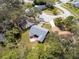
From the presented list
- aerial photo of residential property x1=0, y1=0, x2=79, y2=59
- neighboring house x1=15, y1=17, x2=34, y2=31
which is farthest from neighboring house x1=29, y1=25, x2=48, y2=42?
neighboring house x1=15, y1=17, x2=34, y2=31

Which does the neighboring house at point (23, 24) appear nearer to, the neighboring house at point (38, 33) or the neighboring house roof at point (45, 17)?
the neighboring house at point (38, 33)

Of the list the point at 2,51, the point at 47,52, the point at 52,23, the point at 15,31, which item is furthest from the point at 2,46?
the point at 52,23

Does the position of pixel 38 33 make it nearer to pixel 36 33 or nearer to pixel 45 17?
pixel 36 33

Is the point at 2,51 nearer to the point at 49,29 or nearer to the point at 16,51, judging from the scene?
the point at 16,51

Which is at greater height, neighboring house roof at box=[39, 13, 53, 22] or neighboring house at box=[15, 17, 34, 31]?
neighboring house at box=[15, 17, 34, 31]

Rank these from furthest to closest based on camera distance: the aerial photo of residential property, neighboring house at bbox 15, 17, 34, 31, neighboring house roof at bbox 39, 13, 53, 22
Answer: neighboring house roof at bbox 39, 13, 53, 22 → neighboring house at bbox 15, 17, 34, 31 → the aerial photo of residential property

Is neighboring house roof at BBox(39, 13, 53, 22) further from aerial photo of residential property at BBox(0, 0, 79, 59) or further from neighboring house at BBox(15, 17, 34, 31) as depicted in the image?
neighboring house at BBox(15, 17, 34, 31)

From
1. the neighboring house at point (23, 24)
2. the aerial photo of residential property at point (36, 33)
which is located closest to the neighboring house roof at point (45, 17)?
the aerial photo of residential property at point (36, 33)

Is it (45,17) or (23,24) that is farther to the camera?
(45,17)

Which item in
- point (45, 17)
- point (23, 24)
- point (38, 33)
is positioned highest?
point (23, 24)

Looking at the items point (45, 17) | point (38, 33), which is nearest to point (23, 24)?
point (38, 33)

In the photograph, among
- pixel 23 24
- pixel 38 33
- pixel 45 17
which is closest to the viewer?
pixel 38 33
